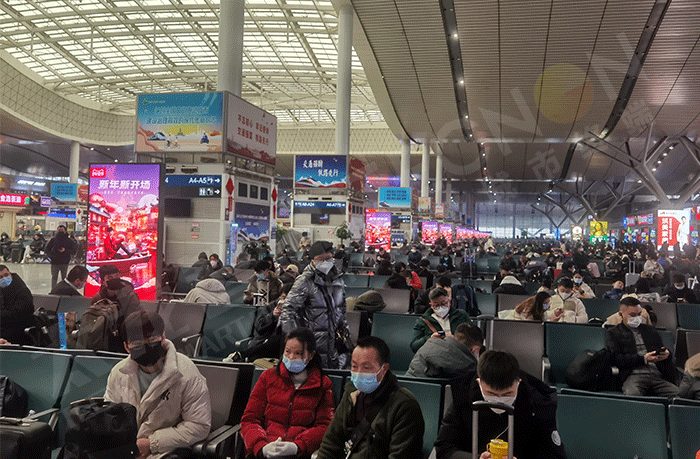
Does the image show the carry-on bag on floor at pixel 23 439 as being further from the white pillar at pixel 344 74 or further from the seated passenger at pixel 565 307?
the white pillar at pixel 344 74

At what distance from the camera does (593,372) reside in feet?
16.6

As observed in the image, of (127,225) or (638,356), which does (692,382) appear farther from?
(127,225)

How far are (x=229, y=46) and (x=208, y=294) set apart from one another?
28.1ft

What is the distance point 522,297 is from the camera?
8.41 meters

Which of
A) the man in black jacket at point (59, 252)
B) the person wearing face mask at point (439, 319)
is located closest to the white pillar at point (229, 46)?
the man in black jacket at point (59, 252)

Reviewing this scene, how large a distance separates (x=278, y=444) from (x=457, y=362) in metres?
1.32

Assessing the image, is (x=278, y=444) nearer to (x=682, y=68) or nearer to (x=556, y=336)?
(x=556, y=336)

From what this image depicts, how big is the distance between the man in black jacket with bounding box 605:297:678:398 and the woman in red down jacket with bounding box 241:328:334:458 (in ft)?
9.39

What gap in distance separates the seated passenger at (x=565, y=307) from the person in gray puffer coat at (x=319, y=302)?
134 inches

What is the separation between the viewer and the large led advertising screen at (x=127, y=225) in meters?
8.52

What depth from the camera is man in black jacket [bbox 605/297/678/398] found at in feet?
16.1

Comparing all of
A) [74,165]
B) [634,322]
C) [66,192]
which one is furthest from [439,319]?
[74,165]

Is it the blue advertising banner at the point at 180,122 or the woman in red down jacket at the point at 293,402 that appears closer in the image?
the woman in red down jacket at the point at 293,402

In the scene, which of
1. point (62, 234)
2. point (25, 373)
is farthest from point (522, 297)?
point (62, 234)
